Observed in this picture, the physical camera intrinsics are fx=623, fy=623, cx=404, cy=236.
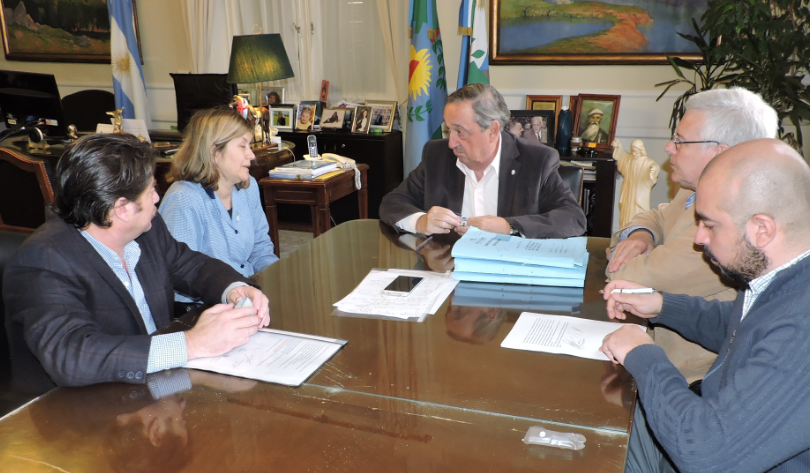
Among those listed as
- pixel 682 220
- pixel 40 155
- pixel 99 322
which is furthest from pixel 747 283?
pixel 40 155

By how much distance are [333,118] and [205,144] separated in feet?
9.09

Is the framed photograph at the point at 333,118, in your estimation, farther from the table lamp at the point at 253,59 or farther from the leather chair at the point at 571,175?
the leather chair at the point at 571,175

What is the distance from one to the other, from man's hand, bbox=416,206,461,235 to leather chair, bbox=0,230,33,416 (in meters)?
1.20

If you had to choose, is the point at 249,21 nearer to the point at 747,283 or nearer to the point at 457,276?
the point at 457,276

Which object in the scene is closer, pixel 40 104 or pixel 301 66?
pixel 40 104

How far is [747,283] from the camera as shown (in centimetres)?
118

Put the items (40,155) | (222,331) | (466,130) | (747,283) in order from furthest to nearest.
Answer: (40,155) < (466,130) < (222,331) < (747,283)

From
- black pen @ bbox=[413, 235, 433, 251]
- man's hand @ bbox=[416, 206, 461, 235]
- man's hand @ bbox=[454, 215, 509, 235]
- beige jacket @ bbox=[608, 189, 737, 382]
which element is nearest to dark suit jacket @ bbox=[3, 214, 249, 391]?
black pen @ bbox=[413, 235, 433, 251]

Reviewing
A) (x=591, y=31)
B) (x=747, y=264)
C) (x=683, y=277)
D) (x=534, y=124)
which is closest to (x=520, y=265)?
(x=683, y=277)

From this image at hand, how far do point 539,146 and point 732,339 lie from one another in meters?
1.48

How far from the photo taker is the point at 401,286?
1.70 metres

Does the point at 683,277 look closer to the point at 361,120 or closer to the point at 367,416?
the point at 367,416

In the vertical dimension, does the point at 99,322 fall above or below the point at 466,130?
below

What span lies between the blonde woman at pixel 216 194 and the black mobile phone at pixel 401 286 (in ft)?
2.70
